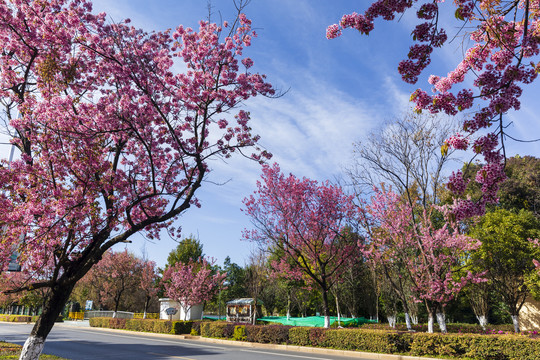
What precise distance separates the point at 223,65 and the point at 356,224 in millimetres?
14872

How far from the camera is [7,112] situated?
9000mm

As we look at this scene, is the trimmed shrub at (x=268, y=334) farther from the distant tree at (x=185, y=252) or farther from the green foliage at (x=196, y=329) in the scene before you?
the distant tree at (x=185, y=252)

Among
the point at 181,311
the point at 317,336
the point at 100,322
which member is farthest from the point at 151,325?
the point at 317,336

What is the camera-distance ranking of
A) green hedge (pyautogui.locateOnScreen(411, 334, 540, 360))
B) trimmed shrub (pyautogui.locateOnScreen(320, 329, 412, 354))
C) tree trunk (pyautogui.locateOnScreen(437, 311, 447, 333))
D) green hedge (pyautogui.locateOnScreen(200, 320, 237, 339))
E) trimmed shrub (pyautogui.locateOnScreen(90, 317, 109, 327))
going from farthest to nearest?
1. trimmed shrub (pyautogui.locateOnScreen(90, 317, 109, 327))
2. green hedge (pyautogui.locateOnScreen(200, 320, 237, 339))
3. tree trunk (pyautogui.locateOnScreen(437, 311, 447, 333))
4. trimmed shrub (pyautogui.locateOnScreen(320, 329, 412, 354))
5. green hedge (pyautogui.locateOnScreen(411, 334, 540, 360))

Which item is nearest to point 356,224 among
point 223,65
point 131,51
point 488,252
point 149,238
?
point 488,252

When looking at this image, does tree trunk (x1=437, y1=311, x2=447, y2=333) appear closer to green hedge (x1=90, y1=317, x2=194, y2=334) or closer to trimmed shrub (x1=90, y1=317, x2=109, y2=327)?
green hedge (x1=90, y1=317, x2=194, y2=334)

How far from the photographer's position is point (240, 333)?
801 inches

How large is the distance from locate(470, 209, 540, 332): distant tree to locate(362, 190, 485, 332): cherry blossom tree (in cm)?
696

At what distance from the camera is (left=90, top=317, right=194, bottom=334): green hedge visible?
2531cm

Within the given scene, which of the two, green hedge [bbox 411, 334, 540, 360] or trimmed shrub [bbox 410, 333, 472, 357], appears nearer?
green hedge [bbox 411, 334, 540, 360]

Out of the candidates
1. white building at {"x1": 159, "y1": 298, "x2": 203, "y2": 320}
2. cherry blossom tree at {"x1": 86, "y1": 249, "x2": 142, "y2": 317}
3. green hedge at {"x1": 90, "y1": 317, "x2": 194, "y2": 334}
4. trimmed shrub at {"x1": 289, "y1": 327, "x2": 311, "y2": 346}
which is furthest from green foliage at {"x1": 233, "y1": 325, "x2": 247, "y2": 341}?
cherry blossom tree at {"x1": 86, "y1": 249, "x2": 142, "y2": 317}

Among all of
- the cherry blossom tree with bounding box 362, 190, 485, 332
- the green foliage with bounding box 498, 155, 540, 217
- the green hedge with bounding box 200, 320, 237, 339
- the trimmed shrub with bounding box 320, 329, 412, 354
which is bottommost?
the green hedge with bounding box 200, 320, 237, 339

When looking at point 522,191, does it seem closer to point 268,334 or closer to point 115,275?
point 268,334

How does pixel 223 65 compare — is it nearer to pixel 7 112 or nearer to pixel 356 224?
pixel 7 112
